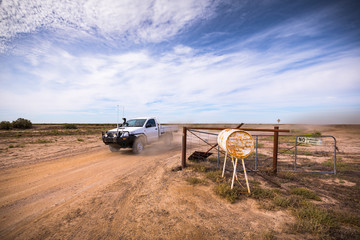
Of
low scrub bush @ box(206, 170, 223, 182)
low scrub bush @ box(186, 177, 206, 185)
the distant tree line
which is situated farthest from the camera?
the distant tree line

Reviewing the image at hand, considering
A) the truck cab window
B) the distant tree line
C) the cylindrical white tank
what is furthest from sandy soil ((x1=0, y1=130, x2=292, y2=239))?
the distant tree line

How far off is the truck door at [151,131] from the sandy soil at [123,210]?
173 inches

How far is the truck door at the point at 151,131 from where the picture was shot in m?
10.3

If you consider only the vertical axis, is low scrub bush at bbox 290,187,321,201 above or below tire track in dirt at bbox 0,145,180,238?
above

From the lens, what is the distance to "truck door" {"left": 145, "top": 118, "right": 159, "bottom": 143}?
10273mm

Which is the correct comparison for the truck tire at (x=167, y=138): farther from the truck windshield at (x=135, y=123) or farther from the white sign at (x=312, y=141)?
the white sign at (x=312, y=141)

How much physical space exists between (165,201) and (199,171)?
7.73ft

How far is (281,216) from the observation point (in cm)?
336

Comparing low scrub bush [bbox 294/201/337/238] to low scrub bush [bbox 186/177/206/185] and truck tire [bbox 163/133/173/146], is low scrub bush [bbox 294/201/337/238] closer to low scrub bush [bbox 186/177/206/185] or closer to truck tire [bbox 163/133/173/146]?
low scrub bush [bbox 186/177/206/185]

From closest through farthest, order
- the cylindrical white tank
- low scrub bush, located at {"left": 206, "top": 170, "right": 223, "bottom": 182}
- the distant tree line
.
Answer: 1. the cylindrical white tank
2. low scrub bush, located at {"left": 206, "top": 170, "right": 223, "bottom": 182}
3. the distant tree line

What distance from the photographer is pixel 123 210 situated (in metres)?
3.64

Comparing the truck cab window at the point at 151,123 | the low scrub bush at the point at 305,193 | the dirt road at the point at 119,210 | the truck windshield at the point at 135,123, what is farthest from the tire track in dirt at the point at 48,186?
the low scrub bush at the point at 305,193

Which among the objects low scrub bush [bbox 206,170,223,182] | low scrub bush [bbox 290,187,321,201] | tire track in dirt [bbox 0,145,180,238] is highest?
low scrub bush [bbox 206,170,223,182]

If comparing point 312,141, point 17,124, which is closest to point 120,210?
point 312,141
